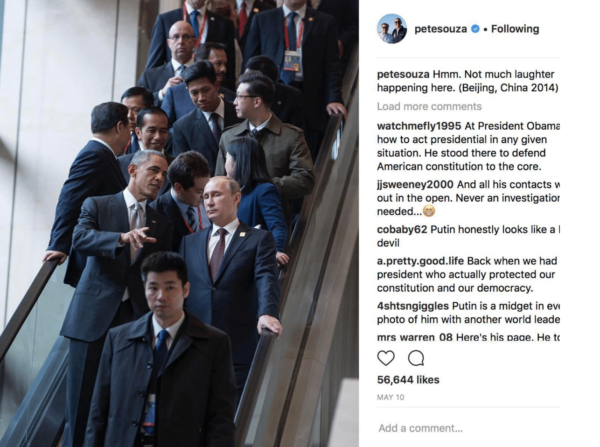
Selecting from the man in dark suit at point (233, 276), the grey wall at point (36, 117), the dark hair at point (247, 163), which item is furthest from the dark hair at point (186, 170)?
the grey wall at point (36, 117)

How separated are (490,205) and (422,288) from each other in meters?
0.45

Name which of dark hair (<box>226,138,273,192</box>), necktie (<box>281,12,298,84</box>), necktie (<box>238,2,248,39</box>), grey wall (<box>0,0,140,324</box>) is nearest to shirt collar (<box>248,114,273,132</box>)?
dark hair (<box>226,138,273,192</box>)

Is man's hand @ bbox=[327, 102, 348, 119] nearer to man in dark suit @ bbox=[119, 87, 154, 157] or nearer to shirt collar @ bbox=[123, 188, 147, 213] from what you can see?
man in dark suit @ bbox=[119, 87, 154, 157]

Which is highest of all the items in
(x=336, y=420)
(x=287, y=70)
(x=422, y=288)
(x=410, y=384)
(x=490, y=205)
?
(x=287, y=70)

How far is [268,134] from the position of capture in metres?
5.96

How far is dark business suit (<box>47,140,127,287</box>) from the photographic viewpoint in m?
4.88

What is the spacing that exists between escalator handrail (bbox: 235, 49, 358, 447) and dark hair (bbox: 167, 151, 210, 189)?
0.71 meters

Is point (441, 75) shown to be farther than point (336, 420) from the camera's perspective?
No

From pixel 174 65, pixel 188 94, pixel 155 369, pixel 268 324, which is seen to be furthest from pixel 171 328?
pixel 174 65

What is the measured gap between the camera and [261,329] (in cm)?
436

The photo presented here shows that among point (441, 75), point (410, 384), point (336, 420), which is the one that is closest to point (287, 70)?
point (336, 420)

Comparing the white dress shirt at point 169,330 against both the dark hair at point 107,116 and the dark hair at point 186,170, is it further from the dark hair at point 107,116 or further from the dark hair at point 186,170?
the dark hair at point 107,116

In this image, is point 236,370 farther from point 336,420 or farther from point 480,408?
point 336,420

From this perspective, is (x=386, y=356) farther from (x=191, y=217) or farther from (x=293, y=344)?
(x=191, y=217)
